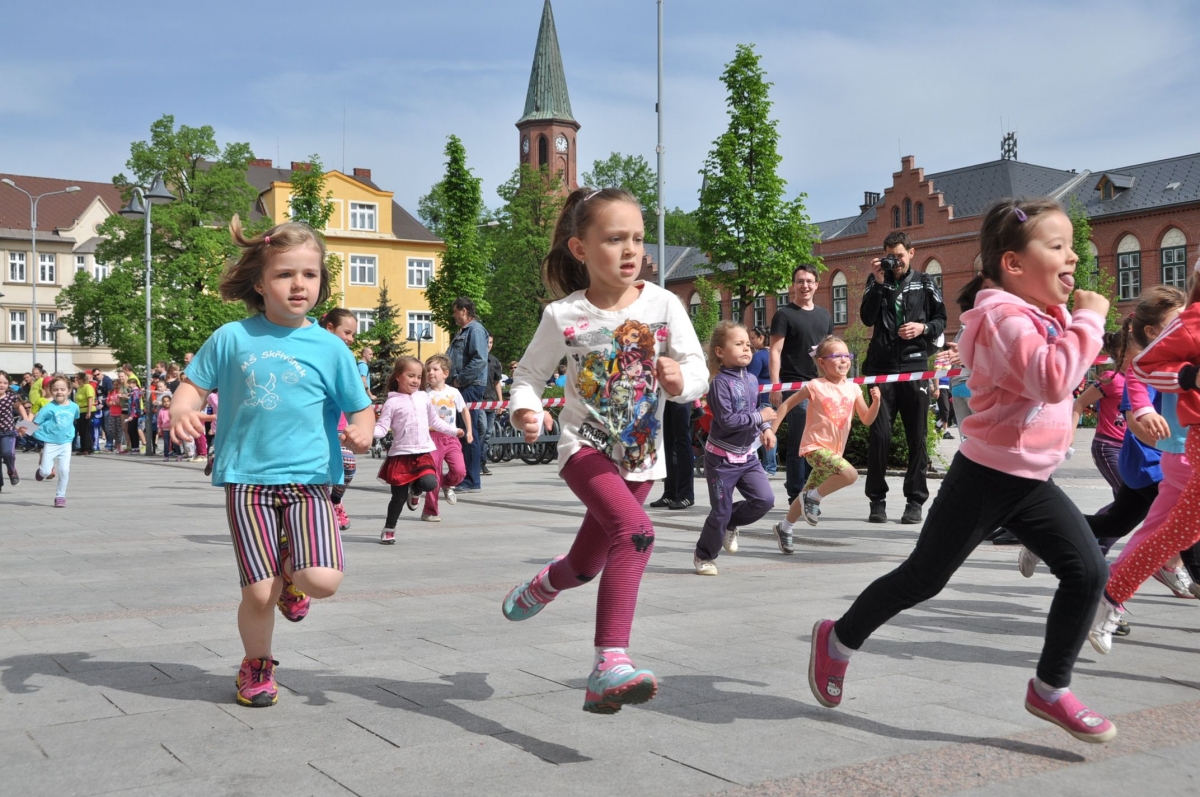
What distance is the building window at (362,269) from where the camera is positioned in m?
72.9

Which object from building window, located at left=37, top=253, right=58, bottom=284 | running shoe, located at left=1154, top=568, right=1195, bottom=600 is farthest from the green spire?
running shoe, located at left=1154, top=568, right=1195, bottom=600

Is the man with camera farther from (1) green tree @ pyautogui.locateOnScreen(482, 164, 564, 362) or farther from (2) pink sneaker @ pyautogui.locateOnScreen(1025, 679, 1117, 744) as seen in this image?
(1) green tree @ pyautogui.locateOnScreen(482, 164, 564, 362)

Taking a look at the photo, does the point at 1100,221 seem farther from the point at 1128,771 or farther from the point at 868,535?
the point at 1128,771

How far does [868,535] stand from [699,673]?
524 centimetres

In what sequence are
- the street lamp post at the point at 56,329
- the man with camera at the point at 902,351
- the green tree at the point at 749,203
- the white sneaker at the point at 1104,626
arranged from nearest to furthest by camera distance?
the white sneaker at the point at 1104,626, the man with camera at the point at 902,351, the green tree at the point at 749,203, the street lamp post at the point at 56,329

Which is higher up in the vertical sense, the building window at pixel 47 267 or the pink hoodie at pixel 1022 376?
the building window at pixel 47 267

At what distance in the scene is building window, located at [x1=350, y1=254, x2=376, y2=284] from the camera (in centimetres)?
7294

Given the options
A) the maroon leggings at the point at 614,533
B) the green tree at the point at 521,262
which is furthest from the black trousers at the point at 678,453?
the green tree at the point at 521,262

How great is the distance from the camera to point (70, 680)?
450 cm

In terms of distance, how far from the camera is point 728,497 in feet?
24.9

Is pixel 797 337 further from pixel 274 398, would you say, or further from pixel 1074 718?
pixel 1074 718

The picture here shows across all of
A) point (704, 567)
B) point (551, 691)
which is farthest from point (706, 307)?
point (551, 691)

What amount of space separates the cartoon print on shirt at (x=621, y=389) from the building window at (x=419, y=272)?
7248cm

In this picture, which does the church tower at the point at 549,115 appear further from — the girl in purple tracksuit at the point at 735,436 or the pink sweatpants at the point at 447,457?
the girl in purple tracksuit at the point at 735,436
